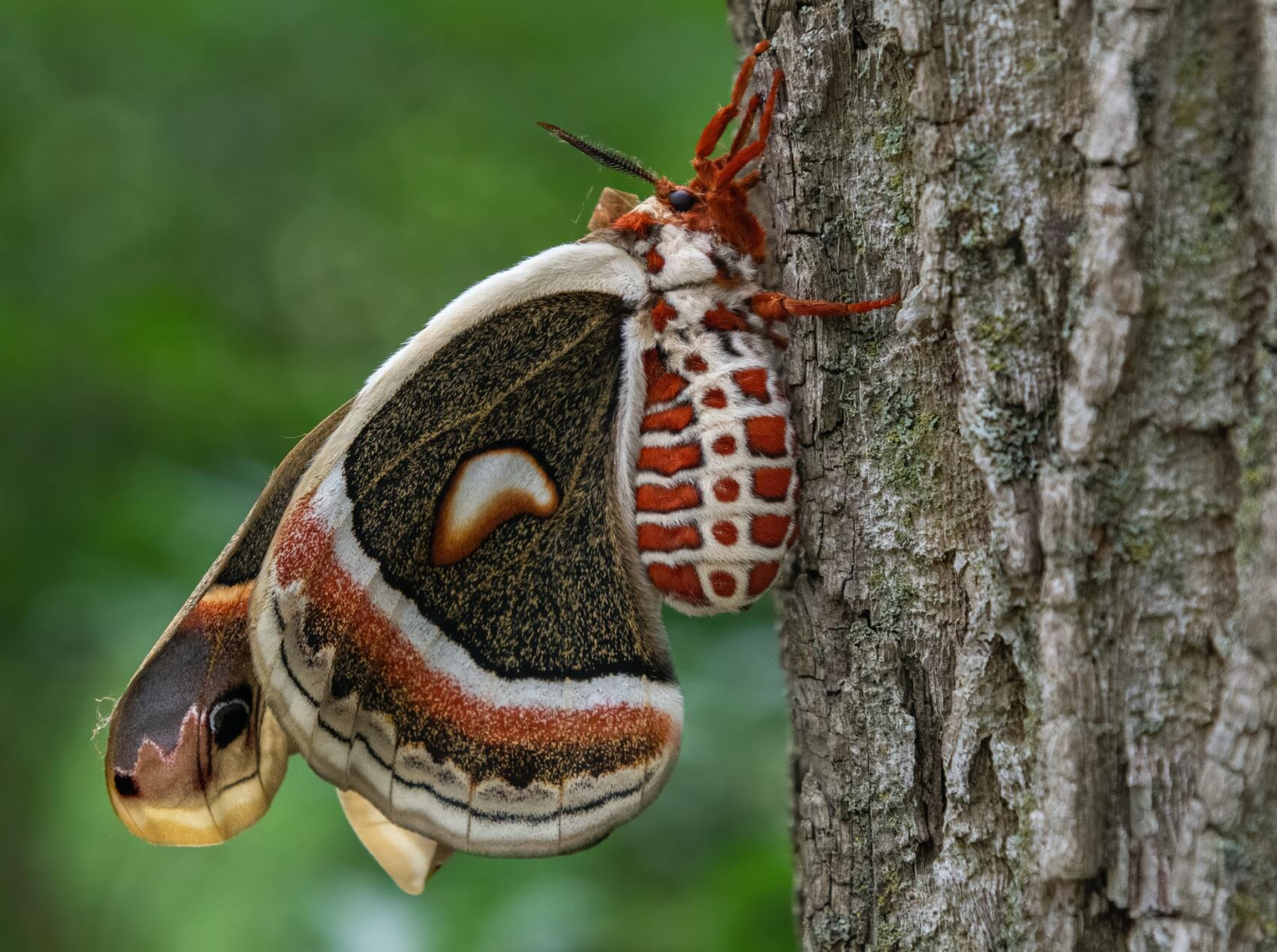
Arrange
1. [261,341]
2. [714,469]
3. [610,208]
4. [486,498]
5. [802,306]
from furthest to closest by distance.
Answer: [261,341]
[610,208]
[486,498]
[714,469]
[802,306]

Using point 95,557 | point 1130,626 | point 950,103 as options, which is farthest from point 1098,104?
point 95,557

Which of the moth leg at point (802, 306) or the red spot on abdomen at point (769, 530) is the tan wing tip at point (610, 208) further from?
the red spot on abdomen at point (769, 530)

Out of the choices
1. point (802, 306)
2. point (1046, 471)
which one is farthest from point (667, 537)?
point (1046, 471)

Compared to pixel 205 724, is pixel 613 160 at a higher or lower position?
higher

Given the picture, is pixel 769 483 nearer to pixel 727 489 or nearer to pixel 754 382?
pixel 727 489

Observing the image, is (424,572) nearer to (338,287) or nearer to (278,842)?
(278,842)

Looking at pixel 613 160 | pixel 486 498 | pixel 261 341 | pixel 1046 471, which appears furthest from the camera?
pixel 261 341
